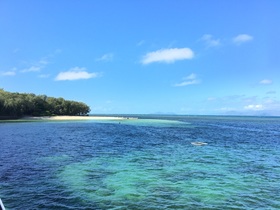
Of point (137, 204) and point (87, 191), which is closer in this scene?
point (137, 204)

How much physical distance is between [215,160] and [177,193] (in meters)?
15.3

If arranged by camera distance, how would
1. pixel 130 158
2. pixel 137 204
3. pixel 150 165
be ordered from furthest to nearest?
pixel 130 158, pixel 150 165, pixel 137 204

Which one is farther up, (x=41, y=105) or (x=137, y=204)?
(x=41, y=105)

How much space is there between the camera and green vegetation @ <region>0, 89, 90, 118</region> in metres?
122

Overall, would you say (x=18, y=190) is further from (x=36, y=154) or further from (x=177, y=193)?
(x=36, y=154)

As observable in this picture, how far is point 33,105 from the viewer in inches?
5507

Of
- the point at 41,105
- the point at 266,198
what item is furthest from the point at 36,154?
the point at 41,105

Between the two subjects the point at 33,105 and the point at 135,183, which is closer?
the point at 135,183

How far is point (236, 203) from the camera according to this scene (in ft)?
52.5

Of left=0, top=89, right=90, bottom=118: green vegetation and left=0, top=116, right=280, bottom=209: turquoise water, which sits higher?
left=0, top=89, right=90, bottom=118: green vegetation

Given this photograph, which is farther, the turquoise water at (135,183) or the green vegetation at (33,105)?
the green vegetation at (33,105)

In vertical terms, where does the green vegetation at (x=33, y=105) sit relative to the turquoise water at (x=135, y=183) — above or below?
above

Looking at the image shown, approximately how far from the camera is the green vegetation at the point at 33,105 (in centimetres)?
12225

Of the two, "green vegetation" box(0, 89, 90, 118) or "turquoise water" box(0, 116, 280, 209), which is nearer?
"turquoise water" box(0, 116, 280, 209)
